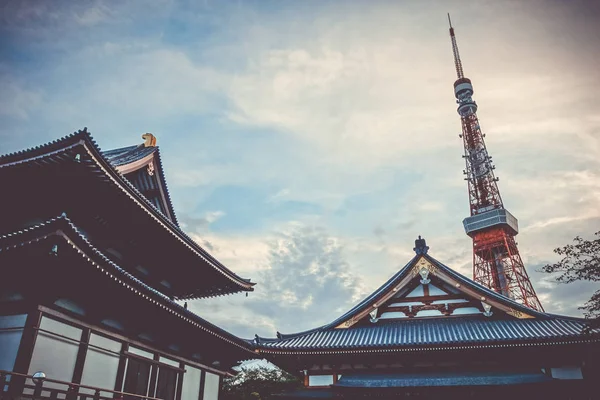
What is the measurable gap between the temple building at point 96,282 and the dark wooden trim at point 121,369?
0.10ft

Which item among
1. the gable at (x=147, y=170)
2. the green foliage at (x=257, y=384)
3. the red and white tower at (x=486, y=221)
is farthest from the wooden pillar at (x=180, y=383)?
the red and white tower at (x=486, y=221)

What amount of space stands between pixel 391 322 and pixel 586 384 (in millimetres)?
7837

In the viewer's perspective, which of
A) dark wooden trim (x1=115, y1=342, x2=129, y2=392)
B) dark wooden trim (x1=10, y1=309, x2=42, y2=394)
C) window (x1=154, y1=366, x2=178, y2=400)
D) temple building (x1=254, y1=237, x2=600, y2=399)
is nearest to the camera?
dark wooden trim (x1=10, y1=309, x2=42, y2=394)

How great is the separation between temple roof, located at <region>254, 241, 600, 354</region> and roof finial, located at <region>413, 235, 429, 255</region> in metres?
0.05

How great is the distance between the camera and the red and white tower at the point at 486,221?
5716 cm

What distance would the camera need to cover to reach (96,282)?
10.9m

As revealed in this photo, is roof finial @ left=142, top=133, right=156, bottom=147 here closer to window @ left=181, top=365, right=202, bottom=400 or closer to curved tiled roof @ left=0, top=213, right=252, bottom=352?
curved tiled roof @ left=0, top=213, right=252, bottom=352

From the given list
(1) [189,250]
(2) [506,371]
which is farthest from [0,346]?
(2) [506,371]

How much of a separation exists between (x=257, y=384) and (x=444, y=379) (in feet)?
102

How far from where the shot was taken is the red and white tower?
57.2 m

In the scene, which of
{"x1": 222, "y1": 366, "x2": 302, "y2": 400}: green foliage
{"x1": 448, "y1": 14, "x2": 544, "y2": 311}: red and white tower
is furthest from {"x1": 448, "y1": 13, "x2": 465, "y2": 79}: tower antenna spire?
{"x1": 222, "y1": 366, "x2": 302, "y2": 400}: green foliage

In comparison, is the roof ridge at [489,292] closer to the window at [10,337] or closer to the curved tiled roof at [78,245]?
the curved tiled roof at [78,245]

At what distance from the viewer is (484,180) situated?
67.6 metres

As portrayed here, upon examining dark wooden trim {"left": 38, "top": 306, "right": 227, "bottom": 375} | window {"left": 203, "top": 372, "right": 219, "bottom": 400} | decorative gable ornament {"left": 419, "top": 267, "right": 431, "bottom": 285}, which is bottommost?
window {"left": 203, "top": 372, "right": 219, "bottom": 400}
